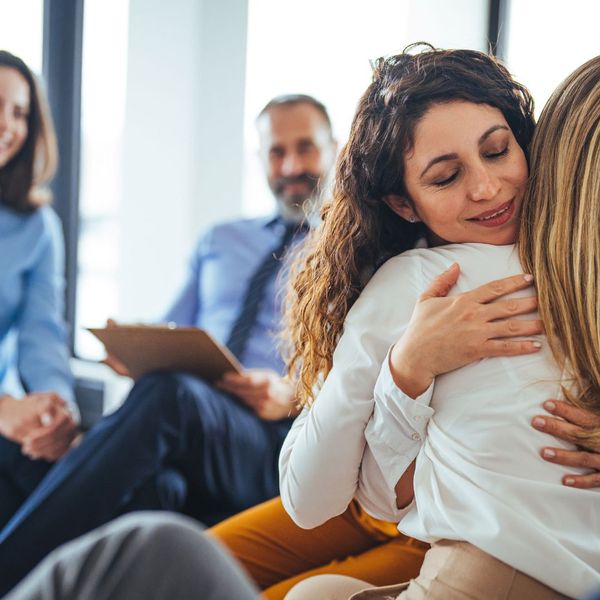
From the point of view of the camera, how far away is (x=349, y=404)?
1.10 metres

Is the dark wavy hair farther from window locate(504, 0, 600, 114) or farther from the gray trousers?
the gray trousers

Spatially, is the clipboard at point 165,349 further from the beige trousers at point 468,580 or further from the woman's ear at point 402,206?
the beige trousers at point 468,580

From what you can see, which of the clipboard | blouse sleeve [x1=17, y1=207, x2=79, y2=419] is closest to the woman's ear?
the clipboard

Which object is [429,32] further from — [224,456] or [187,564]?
[187,564]

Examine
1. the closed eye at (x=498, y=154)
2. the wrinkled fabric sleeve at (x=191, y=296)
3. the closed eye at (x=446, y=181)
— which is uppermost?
the closed eye at (x=498, y=154)

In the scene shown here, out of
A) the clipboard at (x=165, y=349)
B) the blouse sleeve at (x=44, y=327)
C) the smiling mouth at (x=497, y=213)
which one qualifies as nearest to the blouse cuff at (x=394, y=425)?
the smiling mouth at (x=497, y=213)

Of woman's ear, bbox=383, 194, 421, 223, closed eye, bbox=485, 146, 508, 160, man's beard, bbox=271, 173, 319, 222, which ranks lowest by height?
man's beard, bbox=271, 173, 319, 222

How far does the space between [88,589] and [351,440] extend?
0.50m

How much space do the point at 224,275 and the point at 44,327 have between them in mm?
589

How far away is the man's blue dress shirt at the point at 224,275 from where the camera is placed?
2818mm

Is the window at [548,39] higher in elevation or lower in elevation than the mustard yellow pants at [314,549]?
higher

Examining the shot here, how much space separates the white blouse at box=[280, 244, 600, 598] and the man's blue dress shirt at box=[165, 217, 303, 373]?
62.4 inches

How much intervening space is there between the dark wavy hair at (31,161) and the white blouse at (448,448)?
5.78 feet

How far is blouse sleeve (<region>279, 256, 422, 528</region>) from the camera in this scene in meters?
1.11
